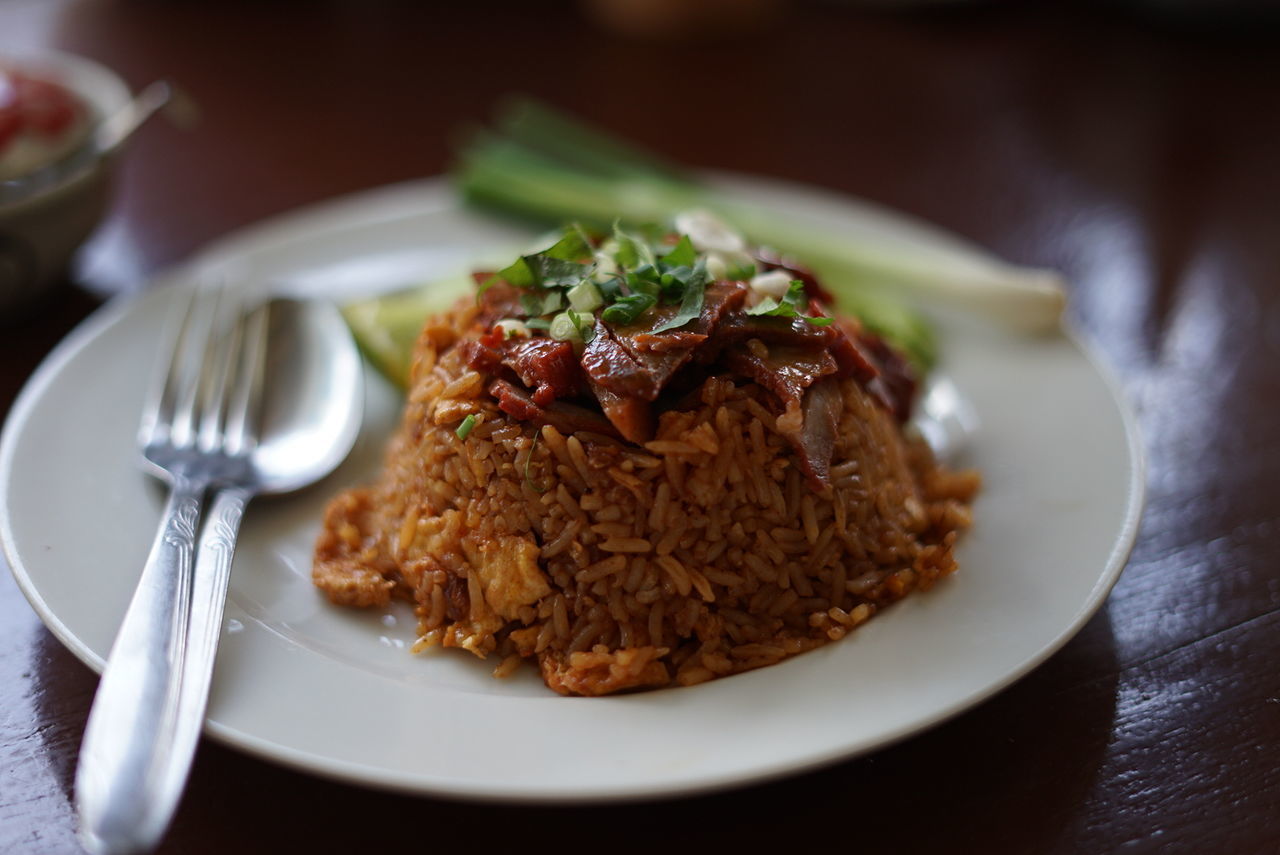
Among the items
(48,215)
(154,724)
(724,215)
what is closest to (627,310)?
(154,724)

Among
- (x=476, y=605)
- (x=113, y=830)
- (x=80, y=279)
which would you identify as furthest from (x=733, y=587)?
(x=80, y=279)

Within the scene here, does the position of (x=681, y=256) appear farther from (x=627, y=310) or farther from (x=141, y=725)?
(x=141, y=725)

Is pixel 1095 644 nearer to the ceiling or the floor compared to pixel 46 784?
nearer to the ceiling

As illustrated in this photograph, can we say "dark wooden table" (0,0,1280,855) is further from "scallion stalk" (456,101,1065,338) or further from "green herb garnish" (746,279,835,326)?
"green herb garnish" (746,279,835,326)

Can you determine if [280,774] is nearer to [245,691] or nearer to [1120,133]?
[245,691]

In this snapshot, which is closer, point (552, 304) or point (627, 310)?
point (627, 310)

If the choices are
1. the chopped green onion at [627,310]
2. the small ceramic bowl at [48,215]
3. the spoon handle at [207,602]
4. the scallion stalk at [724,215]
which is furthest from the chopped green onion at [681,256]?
the small ceramic bowl at [48,215]

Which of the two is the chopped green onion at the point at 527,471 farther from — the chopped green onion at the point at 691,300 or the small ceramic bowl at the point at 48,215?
the small ceramic bowl at the point at 48,215
